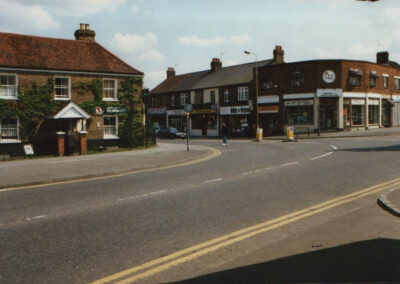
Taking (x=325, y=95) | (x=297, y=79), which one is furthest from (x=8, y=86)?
(x=325, y=95)

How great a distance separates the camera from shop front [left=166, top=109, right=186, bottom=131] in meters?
58.0

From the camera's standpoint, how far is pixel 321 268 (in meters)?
4.80

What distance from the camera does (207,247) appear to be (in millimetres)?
5797

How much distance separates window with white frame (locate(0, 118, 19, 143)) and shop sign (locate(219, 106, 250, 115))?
2924 centimetres

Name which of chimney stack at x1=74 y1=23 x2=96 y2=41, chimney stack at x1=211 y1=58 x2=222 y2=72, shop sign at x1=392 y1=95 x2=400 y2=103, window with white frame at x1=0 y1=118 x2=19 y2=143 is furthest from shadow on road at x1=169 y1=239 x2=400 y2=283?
chimney stack at x1=211 y1=58 x2=222 y2=72

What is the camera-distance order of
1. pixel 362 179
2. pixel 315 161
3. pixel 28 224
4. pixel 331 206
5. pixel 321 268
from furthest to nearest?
pixel 315 161, pixel 362 179, pixel 331 206, pixel 28 224, pixel 321 268

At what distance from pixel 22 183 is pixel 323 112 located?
118 feet

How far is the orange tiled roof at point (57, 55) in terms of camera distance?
991 inches

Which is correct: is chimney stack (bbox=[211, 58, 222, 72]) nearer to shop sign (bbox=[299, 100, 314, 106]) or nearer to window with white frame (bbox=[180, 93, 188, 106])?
window with white frame (bbox=[180, 93, 188, 106])

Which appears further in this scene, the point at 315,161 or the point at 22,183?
the point at 315,161

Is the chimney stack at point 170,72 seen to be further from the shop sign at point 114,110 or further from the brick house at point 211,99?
the shop sign at point 114,110

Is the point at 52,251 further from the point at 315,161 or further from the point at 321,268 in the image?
the point at 315,161

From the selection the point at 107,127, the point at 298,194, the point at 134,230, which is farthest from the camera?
the point at 107,127

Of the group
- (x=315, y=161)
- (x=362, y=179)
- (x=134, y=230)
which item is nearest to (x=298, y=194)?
(x=362, y=179)
